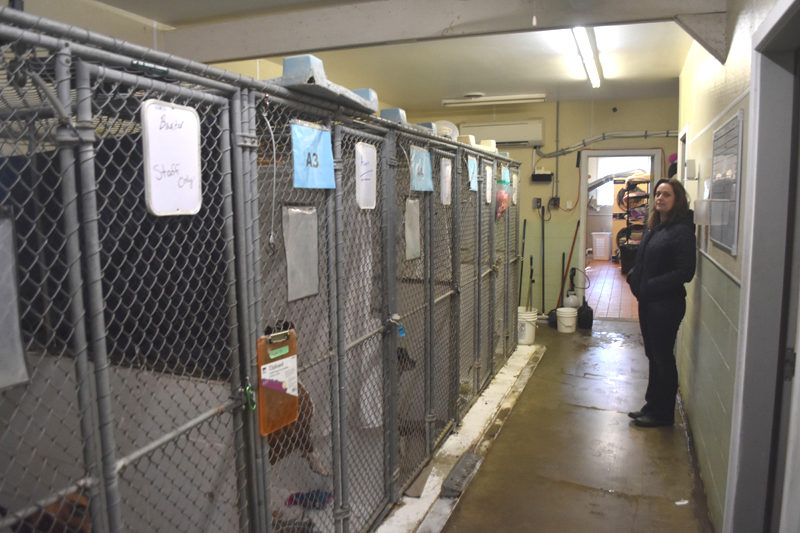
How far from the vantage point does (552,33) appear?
4.24 meters

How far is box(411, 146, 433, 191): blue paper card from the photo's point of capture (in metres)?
2.82

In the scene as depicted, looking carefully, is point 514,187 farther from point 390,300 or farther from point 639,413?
point 390,300

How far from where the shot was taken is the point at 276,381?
Answer: 1.72 metres

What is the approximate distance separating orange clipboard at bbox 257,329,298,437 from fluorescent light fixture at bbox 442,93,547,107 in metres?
5.64

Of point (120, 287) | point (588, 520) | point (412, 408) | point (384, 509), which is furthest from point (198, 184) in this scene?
point (588, 520)

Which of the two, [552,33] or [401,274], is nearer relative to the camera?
[401,274]

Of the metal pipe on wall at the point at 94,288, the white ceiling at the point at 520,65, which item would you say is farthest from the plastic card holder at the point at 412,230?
the white ceiling at the point at 520,65

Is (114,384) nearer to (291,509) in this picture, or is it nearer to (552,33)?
(291,509)

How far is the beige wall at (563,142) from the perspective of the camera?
684 cm

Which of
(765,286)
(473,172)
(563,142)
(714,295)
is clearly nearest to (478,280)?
(473,172)

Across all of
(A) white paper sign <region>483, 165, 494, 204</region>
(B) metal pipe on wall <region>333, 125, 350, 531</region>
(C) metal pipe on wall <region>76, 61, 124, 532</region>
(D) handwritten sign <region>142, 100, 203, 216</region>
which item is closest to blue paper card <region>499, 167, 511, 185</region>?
(A) white paper sign <region>483, 165, 494, 204</region>

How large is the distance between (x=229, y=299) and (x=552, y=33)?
369cm

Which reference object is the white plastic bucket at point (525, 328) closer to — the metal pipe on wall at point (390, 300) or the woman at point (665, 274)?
the woman at point (665, 274)

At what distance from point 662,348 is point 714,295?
2.44ft
